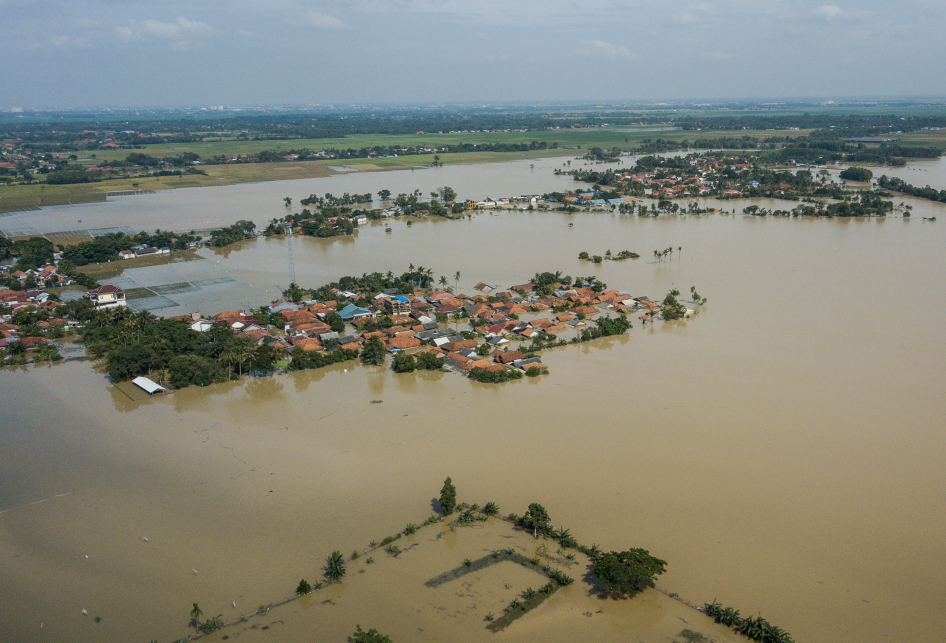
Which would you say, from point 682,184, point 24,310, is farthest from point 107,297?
point 682,184

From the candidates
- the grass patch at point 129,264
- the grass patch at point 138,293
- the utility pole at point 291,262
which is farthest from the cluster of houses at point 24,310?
the utility pole at point 291,262

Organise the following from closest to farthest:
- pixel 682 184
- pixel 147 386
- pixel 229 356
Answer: pixel 147 386 < pixel 229 356 < pixel 682 184

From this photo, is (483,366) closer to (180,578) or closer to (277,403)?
(277,403)

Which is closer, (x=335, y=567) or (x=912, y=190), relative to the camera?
(x=335, y=567)

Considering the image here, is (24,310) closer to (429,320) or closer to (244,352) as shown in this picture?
(244,352)

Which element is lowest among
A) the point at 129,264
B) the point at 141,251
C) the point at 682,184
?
the point at 129,264

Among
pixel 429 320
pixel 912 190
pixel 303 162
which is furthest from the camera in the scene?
pixel 303 162

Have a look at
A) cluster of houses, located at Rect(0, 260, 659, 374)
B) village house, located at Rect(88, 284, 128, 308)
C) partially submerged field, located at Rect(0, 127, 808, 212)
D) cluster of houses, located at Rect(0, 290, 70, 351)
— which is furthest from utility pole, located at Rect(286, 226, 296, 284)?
partially submerged field, located at Rect(0, 127, 808, 212)

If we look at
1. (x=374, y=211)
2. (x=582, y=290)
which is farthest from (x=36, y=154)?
(x=582, y=290)
